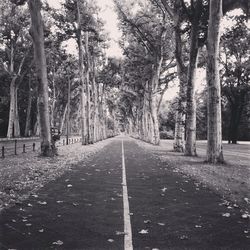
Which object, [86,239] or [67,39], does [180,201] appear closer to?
[86,239]

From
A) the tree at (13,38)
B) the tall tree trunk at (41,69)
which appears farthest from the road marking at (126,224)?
the tree at (13,38)

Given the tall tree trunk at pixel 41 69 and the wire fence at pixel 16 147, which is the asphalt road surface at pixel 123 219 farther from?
the wire fence at pixel 16 147

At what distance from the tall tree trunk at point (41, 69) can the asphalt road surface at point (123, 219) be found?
998 cm

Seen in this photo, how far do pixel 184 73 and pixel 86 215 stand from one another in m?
19.0

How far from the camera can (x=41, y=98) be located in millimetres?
21031

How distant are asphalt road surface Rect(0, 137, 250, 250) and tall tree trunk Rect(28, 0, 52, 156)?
998cm

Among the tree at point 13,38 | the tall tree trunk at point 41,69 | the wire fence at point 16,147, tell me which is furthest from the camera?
the tree at point 13,38

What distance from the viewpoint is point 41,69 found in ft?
68.8

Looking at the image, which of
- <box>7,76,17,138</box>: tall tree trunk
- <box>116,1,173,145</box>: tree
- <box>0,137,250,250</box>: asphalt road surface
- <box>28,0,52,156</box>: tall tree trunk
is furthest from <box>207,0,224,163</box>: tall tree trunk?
<box>7,76,17,138</box>: tall tree trunk

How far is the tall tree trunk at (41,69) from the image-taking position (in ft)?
68.1

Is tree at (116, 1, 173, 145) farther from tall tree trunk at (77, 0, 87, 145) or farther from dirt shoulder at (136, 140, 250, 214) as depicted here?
dirt shoulder at (136, 140, 250, 214)

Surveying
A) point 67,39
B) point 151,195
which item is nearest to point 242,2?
point 151,195

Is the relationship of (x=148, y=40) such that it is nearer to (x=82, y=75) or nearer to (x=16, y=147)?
(x=82, y=75)

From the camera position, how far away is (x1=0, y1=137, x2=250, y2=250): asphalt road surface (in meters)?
5.95
